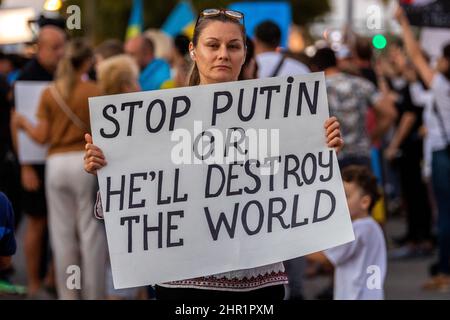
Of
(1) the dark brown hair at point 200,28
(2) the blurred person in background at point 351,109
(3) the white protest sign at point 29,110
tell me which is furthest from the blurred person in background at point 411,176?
(1) the dark brown hair at point 200,28

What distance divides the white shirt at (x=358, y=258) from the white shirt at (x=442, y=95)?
3.65 meters

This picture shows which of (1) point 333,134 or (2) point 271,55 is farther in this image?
(2) point 271,55

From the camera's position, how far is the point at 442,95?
9742 millimetres

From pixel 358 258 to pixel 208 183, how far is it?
176 centimetres

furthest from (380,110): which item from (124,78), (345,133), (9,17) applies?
(9,17)

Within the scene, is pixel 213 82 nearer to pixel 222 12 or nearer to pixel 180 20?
pixel 222 12

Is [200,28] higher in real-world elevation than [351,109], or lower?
higher

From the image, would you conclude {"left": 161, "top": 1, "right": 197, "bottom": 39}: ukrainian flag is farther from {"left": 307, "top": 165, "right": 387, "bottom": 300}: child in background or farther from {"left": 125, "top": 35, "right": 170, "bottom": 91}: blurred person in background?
{"left": 307, "top": 165, "right": 387, "bottom": 300}: child in background

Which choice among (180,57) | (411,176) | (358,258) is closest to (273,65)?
(180,57)

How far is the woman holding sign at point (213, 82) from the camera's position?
4543 mm

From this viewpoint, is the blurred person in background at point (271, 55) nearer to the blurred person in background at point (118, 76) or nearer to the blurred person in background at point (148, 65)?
the blurred person in background at point (148, 65)

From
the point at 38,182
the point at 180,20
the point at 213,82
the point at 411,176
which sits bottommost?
the point at 411,176

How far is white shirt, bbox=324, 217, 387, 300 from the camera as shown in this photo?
6141 millimetres

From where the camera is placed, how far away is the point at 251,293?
4.53m
